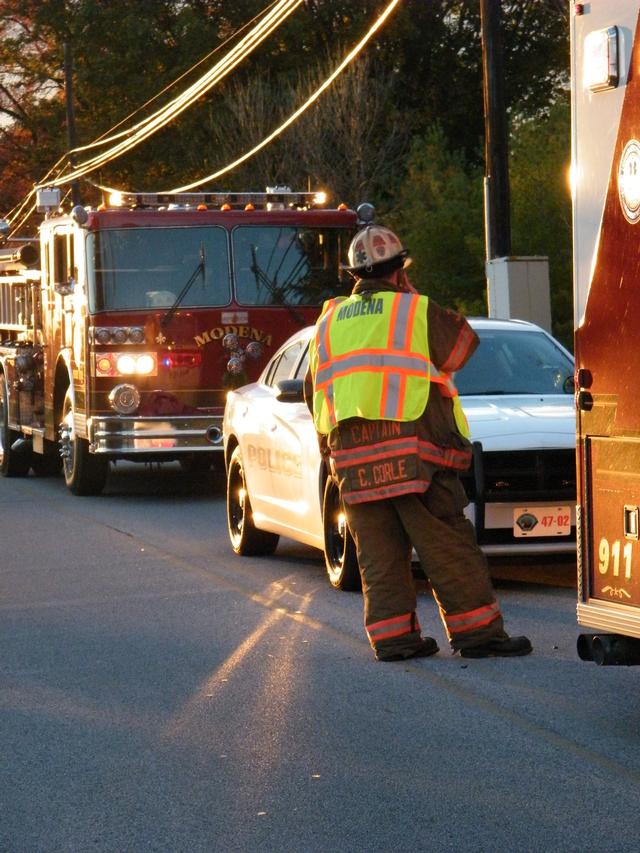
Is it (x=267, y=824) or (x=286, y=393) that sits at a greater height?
(x=286, y=393)

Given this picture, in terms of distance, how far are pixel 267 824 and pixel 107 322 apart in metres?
11.5

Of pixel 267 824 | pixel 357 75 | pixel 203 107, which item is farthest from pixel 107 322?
pixel 203 107

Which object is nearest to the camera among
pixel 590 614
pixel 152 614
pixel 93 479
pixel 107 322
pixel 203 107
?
pixel 590 614

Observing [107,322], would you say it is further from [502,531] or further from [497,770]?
[497,770]

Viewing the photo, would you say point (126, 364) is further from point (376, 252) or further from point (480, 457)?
point (376, 252)

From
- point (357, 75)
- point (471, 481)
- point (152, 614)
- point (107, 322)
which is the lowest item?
point (152, 614)

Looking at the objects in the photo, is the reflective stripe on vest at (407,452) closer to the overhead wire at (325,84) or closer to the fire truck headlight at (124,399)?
the fire truck headlight at (124,399)

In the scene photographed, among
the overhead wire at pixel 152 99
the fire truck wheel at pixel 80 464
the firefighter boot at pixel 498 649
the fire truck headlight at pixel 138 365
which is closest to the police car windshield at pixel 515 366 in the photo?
the firefighter boot at pixel 498 649

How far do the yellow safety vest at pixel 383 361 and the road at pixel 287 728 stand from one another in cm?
114

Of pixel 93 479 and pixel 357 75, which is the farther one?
pixel 357 75

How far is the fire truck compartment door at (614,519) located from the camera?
6.36m

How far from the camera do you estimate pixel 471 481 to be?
9.91 metres

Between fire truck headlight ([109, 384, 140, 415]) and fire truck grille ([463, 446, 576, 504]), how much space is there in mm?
7291

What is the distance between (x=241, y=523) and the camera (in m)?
12.4
